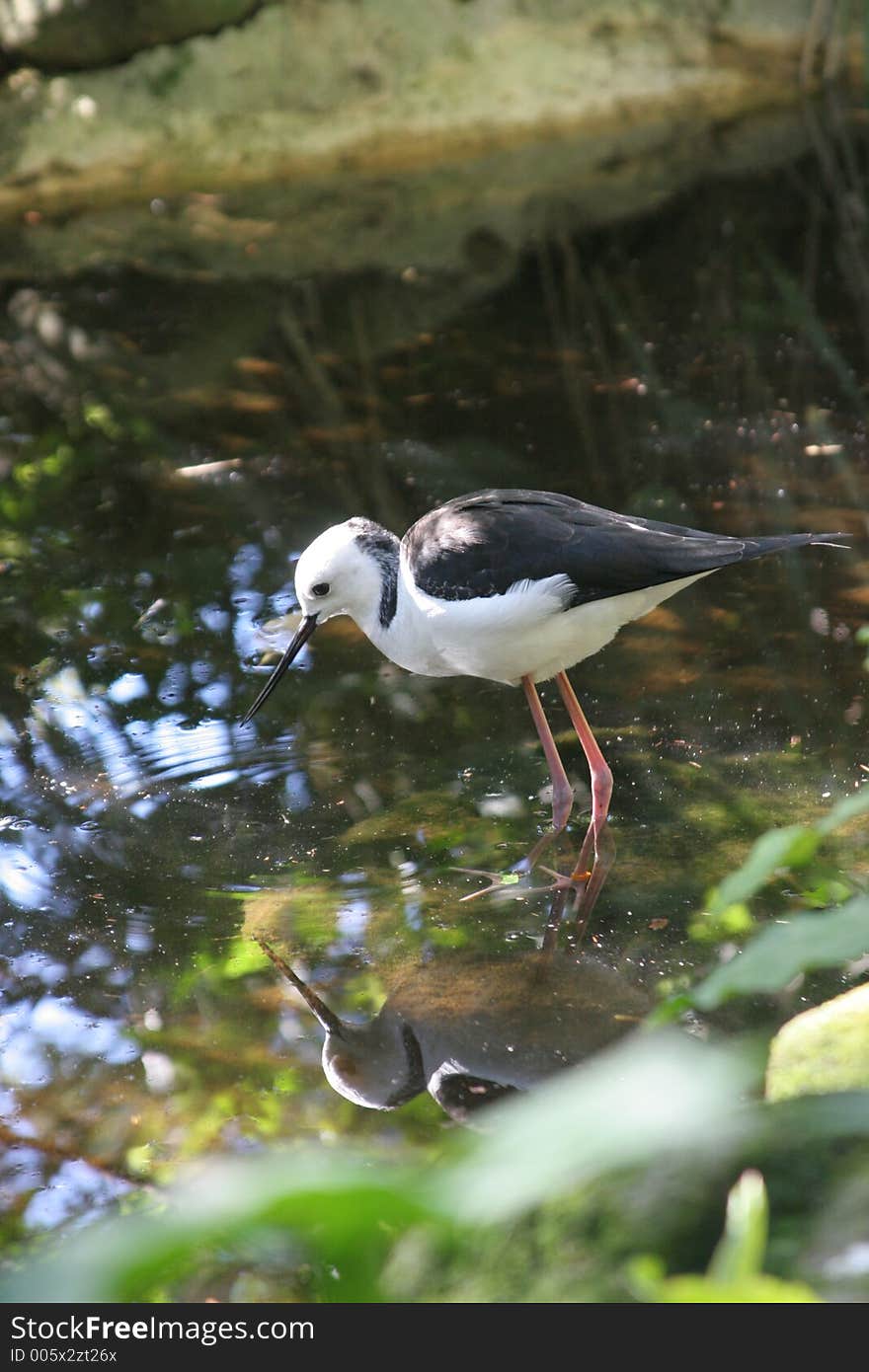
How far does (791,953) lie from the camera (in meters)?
1.24

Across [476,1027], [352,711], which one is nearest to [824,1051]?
[476,1027]

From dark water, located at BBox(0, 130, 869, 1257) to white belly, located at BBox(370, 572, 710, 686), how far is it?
1.51ft

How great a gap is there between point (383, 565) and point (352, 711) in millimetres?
807

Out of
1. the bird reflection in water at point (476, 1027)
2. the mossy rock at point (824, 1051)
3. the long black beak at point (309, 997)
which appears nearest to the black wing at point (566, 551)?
the bird reflection in water at point (476, 1027)

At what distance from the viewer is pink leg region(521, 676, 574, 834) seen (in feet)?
13.9

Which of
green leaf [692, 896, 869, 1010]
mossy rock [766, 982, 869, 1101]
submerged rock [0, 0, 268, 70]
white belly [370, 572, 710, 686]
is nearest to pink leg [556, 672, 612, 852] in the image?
white belly [370, 572, 710, 686]

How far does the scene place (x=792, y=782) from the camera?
4.23m

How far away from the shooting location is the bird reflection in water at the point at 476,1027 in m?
3.23

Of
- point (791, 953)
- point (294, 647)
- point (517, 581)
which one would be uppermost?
point (791, 953)

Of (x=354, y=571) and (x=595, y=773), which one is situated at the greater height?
(x=354, y=571)

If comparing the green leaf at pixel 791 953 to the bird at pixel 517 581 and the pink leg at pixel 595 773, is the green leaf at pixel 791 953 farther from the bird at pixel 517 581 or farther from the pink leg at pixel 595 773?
the pink leg at pixel 595 773

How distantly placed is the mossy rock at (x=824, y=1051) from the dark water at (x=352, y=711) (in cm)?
66

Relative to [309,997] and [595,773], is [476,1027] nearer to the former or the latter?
[309,997]
